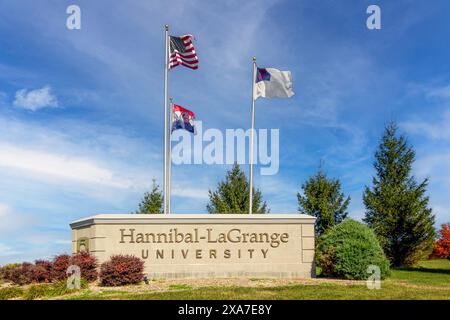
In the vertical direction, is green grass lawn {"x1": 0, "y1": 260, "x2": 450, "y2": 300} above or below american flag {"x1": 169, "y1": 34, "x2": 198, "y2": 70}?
below

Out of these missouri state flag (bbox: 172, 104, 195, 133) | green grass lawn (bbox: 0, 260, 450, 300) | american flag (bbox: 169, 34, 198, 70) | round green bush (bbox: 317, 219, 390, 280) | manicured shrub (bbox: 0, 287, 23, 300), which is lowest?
manicured shrub (bbox: 0, 287, 23, 300)

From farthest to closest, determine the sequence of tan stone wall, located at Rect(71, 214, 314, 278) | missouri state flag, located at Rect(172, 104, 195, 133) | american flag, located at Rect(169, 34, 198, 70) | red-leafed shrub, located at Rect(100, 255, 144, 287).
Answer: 1. missouri state flag, located at Rect(172, 104, 195, 133)
2. american flag, located at Rect(169, 34, 198, 70)
3. tan stone wall, located at Rect(71, 214, 314, 278)
4. red-leafed shrub, located at Rect(100, 255, 144, 287)

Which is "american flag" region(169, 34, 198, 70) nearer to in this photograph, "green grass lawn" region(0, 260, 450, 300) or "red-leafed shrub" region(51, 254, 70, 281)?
"red-leafed shrub" region(51, 254, 70, 281)

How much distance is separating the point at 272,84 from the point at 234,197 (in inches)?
391

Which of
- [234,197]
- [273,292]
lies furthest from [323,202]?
[273,292]

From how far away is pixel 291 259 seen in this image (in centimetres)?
2169

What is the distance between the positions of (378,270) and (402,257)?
55.9ft

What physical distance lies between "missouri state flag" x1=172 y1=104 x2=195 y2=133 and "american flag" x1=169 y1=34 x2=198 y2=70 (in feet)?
7.15

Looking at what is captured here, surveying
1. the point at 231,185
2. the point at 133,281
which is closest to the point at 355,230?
the point at 133,281

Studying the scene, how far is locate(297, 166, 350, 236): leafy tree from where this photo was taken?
3127cm

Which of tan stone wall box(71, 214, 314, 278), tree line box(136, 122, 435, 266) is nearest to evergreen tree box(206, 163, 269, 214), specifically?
tree line box(136, 122, 435, 266)

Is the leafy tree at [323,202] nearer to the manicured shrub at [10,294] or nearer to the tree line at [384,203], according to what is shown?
the tree line at [384,203]

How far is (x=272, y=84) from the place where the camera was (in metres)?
24.5
